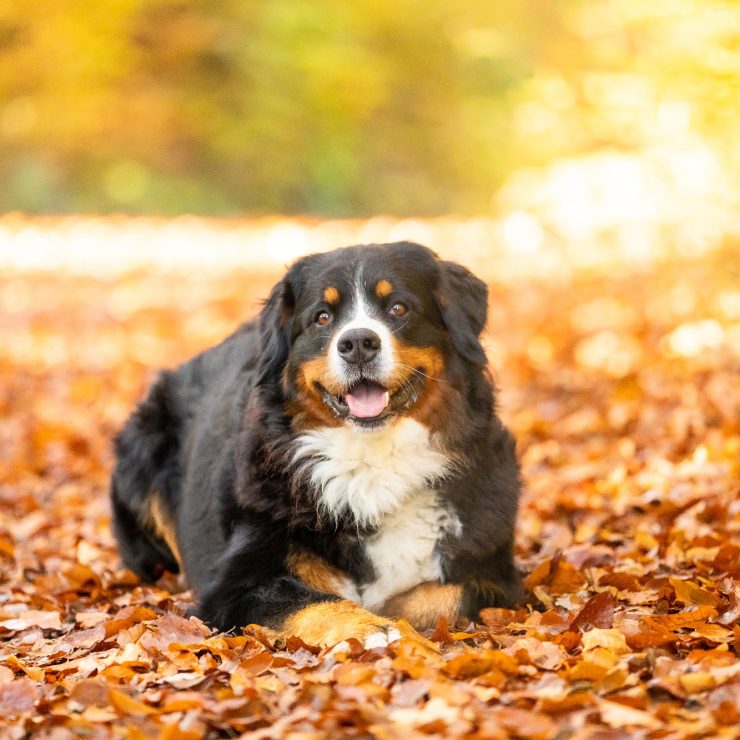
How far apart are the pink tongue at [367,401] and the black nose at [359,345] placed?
0.15m

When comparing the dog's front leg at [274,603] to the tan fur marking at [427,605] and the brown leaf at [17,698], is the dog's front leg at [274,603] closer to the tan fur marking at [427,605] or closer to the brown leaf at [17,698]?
the tan fur marking at [427,605]

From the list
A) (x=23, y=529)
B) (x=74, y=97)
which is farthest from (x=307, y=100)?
(x=23, y=529)

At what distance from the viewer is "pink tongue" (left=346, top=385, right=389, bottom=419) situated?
4.82 metres

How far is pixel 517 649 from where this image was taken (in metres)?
4.05

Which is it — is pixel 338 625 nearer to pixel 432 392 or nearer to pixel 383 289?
pixel 432 392

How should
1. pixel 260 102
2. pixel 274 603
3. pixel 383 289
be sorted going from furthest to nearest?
pixel 260 102 < pixel 383 289 < pixel 274 603

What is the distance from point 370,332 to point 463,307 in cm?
55

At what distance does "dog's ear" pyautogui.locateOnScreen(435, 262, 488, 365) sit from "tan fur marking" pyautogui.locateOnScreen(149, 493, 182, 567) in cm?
202

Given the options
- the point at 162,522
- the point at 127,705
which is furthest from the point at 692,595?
the point at 162,522

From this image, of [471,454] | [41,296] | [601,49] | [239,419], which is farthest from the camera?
[601,49]

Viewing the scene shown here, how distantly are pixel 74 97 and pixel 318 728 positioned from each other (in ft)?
98.7

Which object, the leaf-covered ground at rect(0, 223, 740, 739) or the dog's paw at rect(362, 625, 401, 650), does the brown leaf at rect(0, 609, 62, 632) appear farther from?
the dog's paw at rect(362, 625, 401, 650)

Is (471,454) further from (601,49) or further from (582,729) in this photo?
(601,49)

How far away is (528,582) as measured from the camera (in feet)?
17.7
